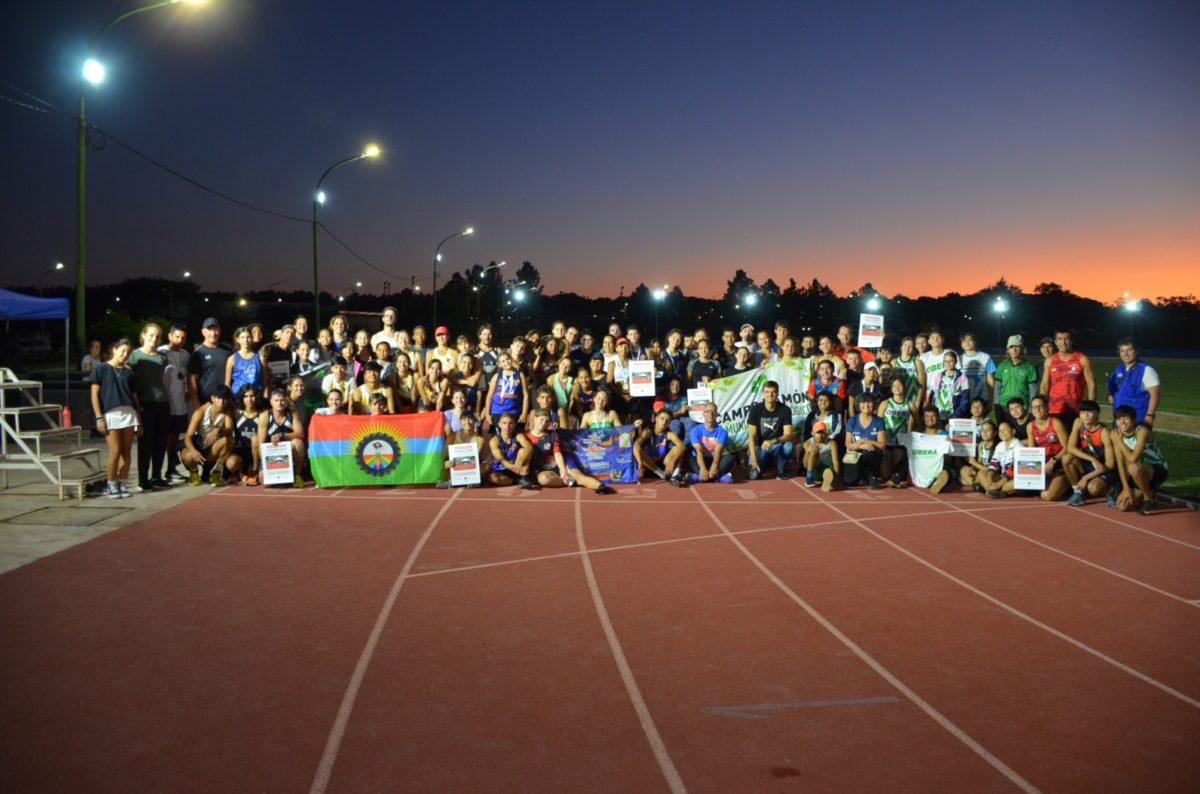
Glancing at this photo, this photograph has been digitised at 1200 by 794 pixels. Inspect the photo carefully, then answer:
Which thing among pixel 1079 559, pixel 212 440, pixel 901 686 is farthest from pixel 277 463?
pixel 1079 559

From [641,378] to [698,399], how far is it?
0.92m

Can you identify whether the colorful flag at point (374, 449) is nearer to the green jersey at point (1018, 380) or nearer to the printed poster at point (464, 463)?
the printed poster at point (464, 463)

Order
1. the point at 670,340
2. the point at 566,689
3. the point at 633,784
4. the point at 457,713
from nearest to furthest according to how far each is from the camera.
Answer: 1. the point at 633,784
2. the point at 457,713
3. the point at 566,689
4. the point at 670,340

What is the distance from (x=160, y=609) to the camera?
5727mm

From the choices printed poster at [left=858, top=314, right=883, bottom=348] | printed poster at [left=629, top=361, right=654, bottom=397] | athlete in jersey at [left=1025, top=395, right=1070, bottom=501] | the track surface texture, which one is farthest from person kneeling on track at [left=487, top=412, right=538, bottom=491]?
athlete in jersey at [left=1025, top=395, right=1070, bottom=501]

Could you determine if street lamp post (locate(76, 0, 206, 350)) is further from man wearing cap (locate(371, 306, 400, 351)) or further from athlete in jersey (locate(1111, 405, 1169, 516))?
athlete in jersey (locate(1111, 405, 1169, 516))

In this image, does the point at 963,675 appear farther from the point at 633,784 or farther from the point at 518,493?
the point at 518,493

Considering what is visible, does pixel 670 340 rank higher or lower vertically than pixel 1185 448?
higher

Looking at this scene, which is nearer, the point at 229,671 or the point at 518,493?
the point at 229,671

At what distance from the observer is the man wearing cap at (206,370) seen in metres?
10.2

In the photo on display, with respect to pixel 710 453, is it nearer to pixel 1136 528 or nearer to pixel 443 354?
pixel 443 354

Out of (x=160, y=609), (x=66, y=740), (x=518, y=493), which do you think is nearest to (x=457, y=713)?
(x=66, y=740)

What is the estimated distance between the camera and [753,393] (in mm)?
11828

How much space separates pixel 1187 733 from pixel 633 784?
297cm
